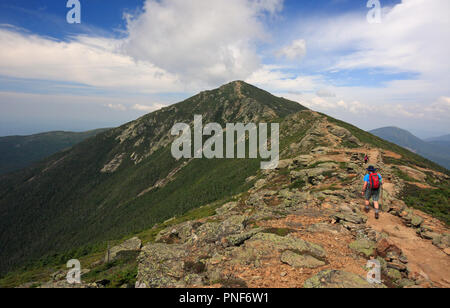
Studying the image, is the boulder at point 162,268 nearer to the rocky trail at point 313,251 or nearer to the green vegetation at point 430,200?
the rocky trail at point 313,251

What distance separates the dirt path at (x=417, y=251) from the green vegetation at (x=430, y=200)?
6.76 metres

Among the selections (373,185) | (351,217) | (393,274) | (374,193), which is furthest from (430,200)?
(393,274)

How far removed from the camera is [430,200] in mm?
25016

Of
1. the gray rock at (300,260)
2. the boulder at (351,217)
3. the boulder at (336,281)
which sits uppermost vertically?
the boulder at (351,217)

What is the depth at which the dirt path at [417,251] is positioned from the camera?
12625 mm

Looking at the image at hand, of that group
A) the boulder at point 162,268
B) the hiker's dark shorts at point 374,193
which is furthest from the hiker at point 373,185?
the boulder at point 162,268

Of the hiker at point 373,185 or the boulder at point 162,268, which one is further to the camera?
the hiker at point 373,185

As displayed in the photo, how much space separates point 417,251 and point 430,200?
1529cm

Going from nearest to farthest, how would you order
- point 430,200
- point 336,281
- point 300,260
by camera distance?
point 336,281, point 300,260, point 430,200

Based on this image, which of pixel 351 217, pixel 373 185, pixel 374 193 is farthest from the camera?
pixel 374 193

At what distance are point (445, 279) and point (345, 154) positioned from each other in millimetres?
39032

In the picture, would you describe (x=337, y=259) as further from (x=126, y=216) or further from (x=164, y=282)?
(x=126, y=216)

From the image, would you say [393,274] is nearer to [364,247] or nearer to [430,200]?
[364,247]
